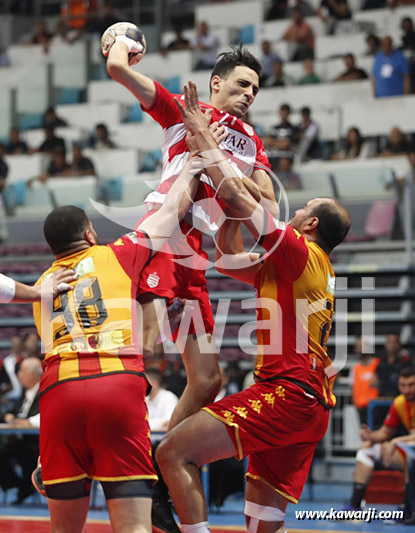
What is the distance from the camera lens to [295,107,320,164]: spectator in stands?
15.0 metres

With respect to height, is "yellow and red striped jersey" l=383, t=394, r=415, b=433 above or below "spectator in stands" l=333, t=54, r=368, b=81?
below

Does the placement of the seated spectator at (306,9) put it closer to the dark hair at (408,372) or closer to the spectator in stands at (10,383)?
the spectator in stands at (10,383)

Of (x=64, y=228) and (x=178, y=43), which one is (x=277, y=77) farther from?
(x=64, y=228)

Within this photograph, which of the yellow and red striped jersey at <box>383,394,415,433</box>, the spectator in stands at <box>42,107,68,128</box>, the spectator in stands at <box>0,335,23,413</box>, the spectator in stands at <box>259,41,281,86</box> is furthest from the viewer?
A: the spectator in stands at <box>42,107,68,128</box>

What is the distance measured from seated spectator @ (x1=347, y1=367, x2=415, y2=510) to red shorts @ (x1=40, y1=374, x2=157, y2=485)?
5.50m

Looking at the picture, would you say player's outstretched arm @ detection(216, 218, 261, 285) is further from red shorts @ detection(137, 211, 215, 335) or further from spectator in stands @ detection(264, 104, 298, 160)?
spectator in stands @ detection(264, 104, 298, 160)

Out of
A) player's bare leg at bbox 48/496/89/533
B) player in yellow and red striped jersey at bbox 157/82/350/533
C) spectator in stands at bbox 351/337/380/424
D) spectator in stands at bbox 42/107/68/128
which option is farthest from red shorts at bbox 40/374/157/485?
spectator in stands at bbox 42/107/68/128

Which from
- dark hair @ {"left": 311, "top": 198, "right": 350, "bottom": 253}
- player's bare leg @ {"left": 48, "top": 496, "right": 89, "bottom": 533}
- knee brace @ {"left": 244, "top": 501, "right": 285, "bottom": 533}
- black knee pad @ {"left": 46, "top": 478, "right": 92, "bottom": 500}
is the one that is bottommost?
knee brace @ {"left": 244, "top": 501, "right": 285, "bottom": 533}

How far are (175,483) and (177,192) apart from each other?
1639mm

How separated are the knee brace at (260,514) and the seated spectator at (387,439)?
4279mm

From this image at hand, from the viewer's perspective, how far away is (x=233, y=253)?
17.8ft

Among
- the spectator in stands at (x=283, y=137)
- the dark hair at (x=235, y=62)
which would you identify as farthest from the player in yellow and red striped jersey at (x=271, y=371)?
the spectator in stands at (x=283, y=137)

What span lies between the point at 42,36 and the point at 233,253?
1729 centimetres

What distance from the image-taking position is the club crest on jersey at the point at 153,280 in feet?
16.6
